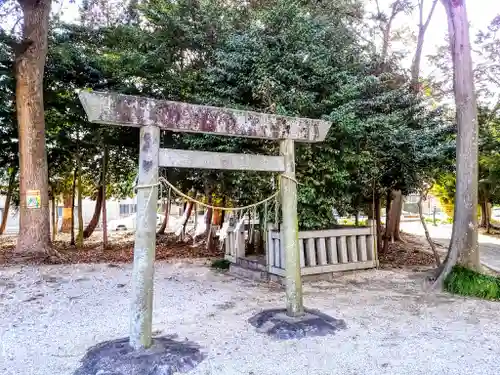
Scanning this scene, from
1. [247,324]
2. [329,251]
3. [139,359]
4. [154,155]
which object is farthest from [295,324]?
[329,251]

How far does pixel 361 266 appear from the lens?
21.0 feet

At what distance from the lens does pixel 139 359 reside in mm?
2828

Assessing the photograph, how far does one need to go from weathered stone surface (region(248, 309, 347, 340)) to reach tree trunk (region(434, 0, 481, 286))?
236 centimetres

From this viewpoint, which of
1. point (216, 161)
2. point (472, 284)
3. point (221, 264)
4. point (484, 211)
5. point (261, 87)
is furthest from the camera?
point (484, 211)

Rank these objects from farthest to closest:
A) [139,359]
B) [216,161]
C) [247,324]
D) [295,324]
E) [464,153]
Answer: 1. [464,153]
2. [247,324]
3. [295,324]
4. [216,161]
5. [139,359]

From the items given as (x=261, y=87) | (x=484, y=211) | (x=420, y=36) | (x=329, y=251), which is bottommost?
(x=329, y=251)

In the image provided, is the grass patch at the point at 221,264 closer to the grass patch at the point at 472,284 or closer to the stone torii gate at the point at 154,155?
the stone torii gate at the point at 154,155

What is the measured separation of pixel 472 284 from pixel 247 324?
10.5 feet

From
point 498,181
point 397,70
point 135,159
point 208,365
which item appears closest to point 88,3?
point 135,159

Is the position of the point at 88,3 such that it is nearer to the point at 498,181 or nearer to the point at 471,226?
the point at 471,226

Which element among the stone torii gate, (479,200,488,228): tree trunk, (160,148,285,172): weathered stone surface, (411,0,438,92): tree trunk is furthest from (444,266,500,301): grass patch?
(479,200,488,228): tree trunk

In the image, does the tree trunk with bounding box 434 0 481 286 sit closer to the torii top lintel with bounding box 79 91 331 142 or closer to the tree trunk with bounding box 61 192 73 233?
the torii top lintel with bounding box 79 91 331 142

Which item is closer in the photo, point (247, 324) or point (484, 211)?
point (247, 324)

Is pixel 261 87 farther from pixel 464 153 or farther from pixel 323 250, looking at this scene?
pixel 464 153
